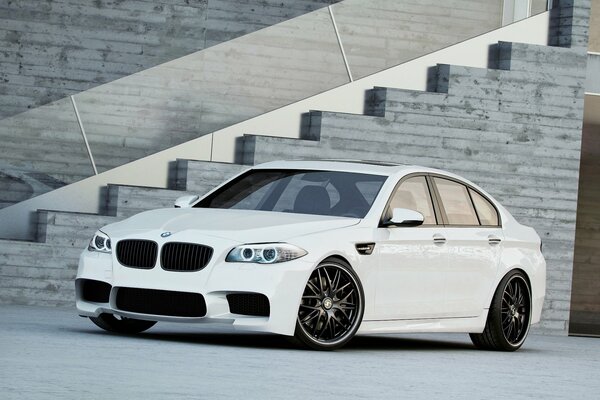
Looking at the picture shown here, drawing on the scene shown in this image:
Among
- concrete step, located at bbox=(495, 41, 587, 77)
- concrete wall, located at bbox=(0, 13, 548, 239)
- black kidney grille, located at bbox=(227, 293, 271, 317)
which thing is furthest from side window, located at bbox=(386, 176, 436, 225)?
concrete step, located at bbox=(495, 41, 587, 77)

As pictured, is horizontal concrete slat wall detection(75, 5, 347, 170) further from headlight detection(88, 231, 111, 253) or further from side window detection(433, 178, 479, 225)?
headlight detection(88, 231, 111, 253)

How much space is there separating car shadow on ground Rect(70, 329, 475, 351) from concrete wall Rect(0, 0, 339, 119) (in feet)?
17.1

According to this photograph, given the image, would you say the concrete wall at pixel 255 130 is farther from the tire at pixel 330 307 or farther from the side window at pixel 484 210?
the tire at pixel 330 307

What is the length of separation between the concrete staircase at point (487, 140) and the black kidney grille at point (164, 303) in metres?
5.21

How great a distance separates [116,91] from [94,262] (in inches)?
245

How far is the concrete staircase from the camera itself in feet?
51.6

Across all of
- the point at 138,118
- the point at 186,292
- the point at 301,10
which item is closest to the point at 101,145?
the point at 138,118

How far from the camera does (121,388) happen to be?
682 centimetres

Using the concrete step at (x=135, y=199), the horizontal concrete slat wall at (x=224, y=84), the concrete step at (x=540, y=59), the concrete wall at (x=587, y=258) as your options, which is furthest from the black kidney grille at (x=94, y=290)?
the concrete wall at (x=587, y=258)

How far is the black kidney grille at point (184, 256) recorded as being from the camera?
978cm

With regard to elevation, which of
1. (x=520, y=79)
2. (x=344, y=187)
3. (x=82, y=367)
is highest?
(x=520, y=79)

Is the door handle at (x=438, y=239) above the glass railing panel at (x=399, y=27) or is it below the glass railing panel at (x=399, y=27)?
below

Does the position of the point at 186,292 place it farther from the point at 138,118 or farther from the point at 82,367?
the point at 138,118

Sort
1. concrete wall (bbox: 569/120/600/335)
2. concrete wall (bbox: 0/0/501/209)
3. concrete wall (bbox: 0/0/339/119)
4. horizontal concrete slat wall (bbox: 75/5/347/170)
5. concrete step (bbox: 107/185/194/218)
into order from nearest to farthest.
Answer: concrete step (bbox: 107/185/194/218)
concrete wall (bbox: 0/0/501/209)
horizontal concrete slat wall (bbox: 75/5/347/170)
concrete wall (bbox: 0/0/339/119)
concrete wall (bbox: 569/120/600/335)
